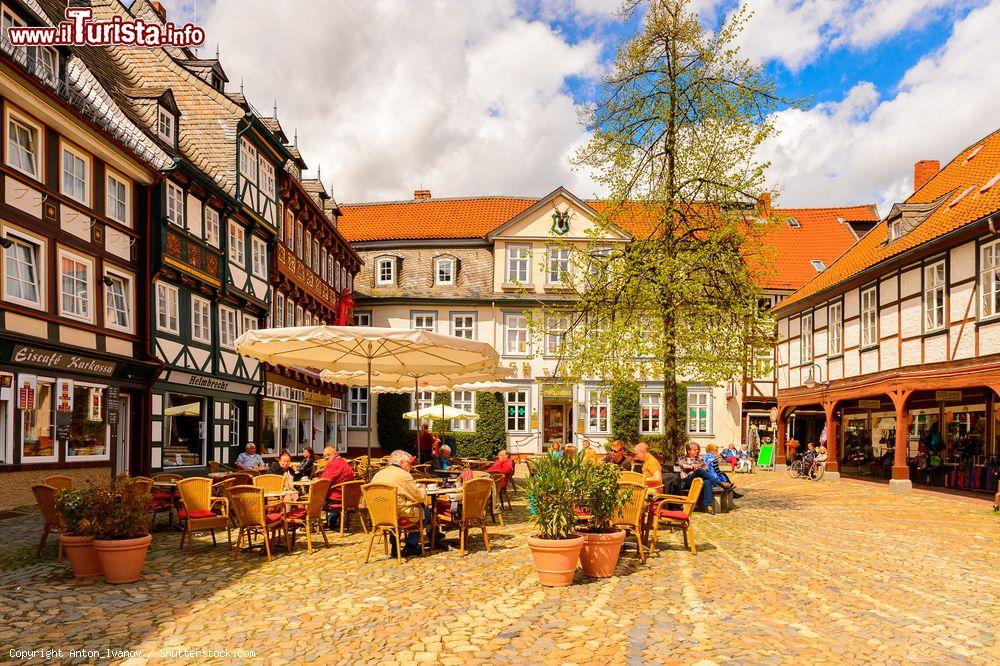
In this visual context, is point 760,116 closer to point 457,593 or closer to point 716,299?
point 716,299

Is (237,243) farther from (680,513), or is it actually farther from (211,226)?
(680,513)

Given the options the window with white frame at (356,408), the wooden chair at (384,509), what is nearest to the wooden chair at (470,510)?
the wooden chair at (384,509)

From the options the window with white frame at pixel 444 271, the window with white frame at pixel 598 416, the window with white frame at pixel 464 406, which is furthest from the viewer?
the window with white frame at pixel 444 271

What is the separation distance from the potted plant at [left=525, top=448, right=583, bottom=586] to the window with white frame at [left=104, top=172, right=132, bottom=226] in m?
12.1

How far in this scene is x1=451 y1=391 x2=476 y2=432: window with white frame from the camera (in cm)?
3350

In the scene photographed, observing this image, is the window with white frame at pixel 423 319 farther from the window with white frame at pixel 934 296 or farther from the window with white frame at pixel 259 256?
the window with white frame at pixel 934 296

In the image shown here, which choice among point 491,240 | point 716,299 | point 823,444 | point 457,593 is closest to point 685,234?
point 716,299

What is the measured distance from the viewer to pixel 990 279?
664 inches

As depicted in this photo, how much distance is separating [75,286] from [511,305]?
21737 mm

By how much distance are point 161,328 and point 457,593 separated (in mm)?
12724

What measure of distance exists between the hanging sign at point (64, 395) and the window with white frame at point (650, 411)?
24.0 m

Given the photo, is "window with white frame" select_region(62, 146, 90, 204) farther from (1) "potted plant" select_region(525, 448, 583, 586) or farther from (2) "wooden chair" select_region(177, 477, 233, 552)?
(1) "potted plant" select_region(525, 448, 583, 586)

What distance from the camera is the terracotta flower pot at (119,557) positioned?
7824mm

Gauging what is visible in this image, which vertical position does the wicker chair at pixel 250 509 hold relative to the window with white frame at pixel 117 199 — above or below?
below
